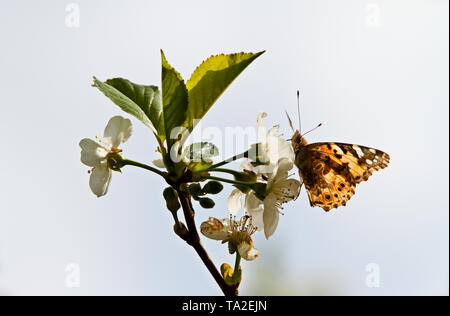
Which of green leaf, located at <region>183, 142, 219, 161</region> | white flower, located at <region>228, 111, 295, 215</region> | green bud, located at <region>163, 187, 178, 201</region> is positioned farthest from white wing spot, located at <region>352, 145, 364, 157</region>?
green bud, located at <region>163, 187, 178, 201</region>

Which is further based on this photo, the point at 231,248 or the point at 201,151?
the point at 231,248

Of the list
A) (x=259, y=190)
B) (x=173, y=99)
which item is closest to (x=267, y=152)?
(x=259, y=190)

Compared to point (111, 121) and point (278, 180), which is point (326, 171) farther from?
point (111, 121)

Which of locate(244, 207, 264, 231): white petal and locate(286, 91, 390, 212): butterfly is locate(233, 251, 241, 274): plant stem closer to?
locate(244, 207, 264, 231): white petal

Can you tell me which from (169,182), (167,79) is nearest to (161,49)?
(167,79)

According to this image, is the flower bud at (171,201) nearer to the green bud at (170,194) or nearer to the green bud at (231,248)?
the green bud at (170,194)

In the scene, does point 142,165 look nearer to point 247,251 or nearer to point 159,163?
point 159,163

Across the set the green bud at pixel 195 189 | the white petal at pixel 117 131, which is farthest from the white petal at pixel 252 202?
the white petal at pixel 117 131

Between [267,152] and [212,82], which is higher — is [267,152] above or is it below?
below
